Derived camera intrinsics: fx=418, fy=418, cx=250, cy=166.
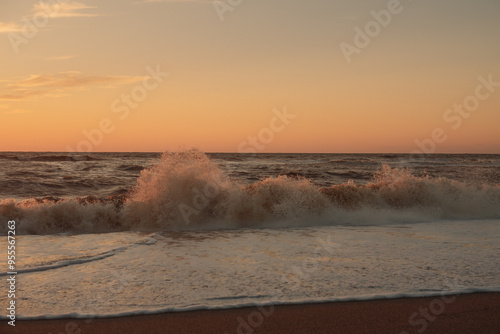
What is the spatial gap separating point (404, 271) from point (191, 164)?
21.6 ft

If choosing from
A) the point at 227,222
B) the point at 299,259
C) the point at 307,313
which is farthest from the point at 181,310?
the point at 227,222

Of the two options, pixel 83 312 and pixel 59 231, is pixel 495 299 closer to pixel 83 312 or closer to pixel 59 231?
pixel 83 312

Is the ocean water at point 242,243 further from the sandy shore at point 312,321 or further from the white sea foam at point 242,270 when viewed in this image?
the sandy shore at point 312,321

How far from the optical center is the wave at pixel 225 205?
920 centimetres

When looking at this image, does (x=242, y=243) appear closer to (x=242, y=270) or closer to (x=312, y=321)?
(x=242, y=270)

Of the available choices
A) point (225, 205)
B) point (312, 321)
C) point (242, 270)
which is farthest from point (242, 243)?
point (312, 321)

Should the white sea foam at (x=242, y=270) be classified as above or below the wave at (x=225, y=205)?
below

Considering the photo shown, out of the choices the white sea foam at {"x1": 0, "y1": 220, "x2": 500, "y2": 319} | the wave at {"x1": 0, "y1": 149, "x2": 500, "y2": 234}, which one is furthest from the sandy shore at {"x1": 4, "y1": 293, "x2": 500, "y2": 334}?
the wave at {"x1": 0, "y1": 149, "x2": 500, "y2": 234}

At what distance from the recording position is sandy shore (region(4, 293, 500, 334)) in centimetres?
354

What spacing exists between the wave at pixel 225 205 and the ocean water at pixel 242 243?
3 cm

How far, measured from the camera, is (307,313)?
12.6 ft

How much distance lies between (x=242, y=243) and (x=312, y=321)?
3.51m

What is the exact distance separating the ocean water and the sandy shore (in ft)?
0.58

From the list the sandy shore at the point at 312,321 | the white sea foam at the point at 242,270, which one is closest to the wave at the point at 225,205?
the white sea foam at the point at 242,270
